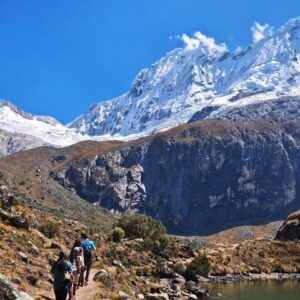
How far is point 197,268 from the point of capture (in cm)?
9331

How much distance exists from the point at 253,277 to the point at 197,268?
22.8 m

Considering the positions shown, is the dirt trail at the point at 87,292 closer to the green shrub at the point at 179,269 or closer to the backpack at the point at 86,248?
the backpack at the point at 86,248

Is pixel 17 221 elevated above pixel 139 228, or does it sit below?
below

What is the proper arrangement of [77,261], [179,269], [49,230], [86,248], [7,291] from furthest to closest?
[179,269], [49,230], [86,248], [77,261], [7,291]

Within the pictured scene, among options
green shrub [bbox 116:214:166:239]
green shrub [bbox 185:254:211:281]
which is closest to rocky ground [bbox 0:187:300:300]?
green shrub [bbox 185:254:211:281]

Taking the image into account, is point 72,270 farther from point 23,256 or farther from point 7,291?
point 23,256

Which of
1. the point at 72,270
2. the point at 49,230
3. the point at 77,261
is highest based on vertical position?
the point at 49,230

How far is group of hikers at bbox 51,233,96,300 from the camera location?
86.5 ft

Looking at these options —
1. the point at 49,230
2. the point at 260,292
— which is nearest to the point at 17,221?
the point at 49,230

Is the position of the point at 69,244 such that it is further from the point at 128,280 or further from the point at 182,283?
the point at 182,283

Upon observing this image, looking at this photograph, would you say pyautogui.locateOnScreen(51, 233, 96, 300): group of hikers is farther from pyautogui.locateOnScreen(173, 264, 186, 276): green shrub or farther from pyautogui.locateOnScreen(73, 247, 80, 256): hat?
pyautogui.locateOnScreen(173, 264, 186, 276): green shrub

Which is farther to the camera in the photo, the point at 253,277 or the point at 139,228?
the point at 253,277

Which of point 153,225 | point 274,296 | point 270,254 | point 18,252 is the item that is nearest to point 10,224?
point 18,252

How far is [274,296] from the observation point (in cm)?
7362
